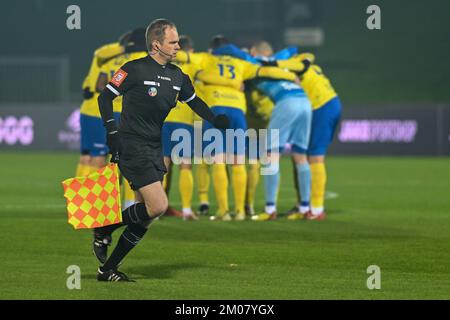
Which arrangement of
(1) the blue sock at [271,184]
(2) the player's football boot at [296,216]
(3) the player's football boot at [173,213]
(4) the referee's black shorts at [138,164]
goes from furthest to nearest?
(3) the player's football boot at [173,213]
(2) the player's football boot at [296,216]
(1) the blue sock at [271,184]
(4) the referee's black shorts at [138,164]

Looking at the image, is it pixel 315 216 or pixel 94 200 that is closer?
pixel 94 200

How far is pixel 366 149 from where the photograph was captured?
100ft

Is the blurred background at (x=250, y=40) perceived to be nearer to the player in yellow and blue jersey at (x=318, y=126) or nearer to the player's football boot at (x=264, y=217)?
the player in yellow and blue jersey at (x=318, y=126)

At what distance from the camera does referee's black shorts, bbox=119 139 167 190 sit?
9156mm

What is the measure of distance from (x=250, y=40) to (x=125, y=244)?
2505 centimetres

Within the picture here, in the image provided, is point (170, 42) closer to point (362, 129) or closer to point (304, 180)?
point (304, 180)

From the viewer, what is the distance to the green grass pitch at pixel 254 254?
8727 mm

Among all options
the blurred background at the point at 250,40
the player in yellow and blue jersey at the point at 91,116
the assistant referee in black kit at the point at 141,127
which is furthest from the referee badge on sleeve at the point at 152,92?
the blurred background at the point at 250,40

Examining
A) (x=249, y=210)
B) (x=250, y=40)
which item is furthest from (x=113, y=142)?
(x=250, y=40)

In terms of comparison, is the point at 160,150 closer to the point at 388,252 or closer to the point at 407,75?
the point at 388,252

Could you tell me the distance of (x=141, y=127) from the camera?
9242 mm

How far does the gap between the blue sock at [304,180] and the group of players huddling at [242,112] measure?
0.04ft

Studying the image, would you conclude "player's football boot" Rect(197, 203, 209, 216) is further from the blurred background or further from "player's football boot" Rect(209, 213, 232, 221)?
the blurred background

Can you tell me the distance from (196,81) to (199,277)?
5625mm
